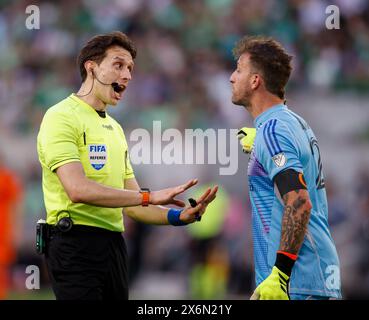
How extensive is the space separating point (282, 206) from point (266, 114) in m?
0.67

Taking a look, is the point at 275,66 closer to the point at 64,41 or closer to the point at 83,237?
the point at 83,237

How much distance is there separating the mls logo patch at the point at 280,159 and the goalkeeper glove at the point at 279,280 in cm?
51

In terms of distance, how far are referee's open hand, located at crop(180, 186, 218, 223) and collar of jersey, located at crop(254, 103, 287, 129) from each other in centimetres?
60

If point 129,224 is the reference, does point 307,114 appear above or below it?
above

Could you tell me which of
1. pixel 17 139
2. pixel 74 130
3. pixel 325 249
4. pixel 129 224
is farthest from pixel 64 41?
pixel 325 249

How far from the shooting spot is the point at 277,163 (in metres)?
5.44

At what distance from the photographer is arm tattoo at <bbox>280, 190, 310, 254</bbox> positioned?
5.32 metres

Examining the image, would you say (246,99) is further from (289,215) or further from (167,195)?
(289,215)

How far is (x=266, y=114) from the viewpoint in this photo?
19.1 ft

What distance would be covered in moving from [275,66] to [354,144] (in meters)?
8.47

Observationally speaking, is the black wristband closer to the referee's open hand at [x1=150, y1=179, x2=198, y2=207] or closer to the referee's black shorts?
the referee's open hand at [x1=150, y1=179, x2=198, y2=207]

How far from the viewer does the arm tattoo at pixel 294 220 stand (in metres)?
5.32
